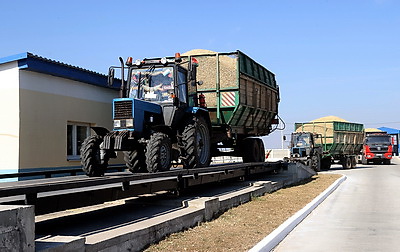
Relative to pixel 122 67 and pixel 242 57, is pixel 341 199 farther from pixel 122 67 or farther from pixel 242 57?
pixel 122 67

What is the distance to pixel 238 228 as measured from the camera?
7984 millimetres

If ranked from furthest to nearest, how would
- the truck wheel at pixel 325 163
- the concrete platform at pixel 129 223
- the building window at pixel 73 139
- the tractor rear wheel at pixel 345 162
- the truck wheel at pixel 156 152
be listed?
the tractor rear wheel at pixel 345 162 → the truck wheel at pixel 325 163 → the building window at pixel 73 139 → the truck wheel at pixel 156 152 → the concrete platform at pixel 129 223

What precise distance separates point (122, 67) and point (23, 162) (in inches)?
202

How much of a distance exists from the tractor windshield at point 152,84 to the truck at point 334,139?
21389mm

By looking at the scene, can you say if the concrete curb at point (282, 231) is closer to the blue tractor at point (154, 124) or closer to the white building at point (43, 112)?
the blue tractor at point (154, 124)

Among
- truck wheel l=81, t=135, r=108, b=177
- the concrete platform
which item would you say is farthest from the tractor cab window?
the concrete platform

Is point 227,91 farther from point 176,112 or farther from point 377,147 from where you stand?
point 377,147

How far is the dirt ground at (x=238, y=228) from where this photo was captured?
6.46m

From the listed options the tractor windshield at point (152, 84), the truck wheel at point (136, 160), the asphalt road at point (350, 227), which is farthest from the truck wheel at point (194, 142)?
the asphalt road at point (350, 227)

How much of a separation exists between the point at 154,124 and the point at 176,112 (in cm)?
60

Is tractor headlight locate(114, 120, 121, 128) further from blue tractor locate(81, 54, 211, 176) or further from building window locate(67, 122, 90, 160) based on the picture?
building window locate(67, 122, 90, 160)

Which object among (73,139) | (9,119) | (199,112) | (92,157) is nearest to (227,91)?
(199,112)

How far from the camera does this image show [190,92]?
11.1 m

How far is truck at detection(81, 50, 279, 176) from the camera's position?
877 cm
